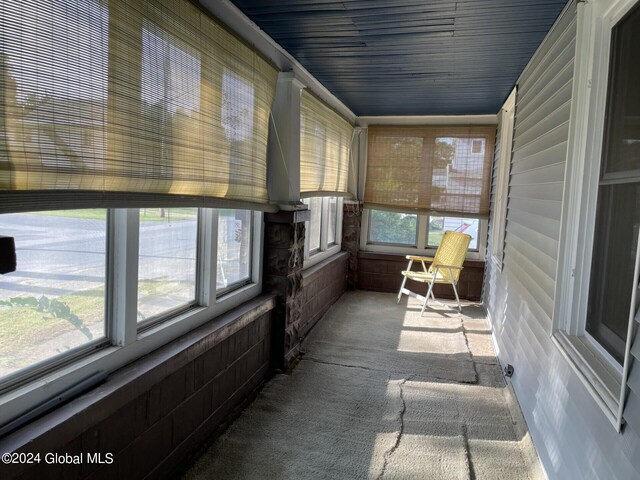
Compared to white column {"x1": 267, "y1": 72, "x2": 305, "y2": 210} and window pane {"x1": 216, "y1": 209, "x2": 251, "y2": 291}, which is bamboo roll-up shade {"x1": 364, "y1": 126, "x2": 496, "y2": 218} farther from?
window pane {"x1": 216, "y1": 209, "x2": 251, "y2": 291}

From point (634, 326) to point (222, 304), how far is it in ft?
6.58

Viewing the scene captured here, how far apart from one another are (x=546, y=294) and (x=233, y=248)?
1.80 meters

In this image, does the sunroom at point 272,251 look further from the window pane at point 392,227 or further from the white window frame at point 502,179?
the window pane at point 392,227

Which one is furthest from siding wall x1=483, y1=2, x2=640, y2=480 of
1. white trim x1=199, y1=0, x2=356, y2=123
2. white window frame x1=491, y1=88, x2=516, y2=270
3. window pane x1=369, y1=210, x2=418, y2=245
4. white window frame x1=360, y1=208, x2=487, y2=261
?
window pane x1=369, y1=210, x2=418, y2=245

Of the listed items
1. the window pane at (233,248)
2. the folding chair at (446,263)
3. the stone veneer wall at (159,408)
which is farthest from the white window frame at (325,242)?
the stone veneer wall at (159,408)

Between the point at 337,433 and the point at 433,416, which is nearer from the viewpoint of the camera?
the point at 337,433

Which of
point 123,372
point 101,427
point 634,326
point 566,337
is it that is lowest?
point 101,427

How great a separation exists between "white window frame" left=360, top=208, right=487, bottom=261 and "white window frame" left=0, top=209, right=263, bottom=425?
387 centimetres

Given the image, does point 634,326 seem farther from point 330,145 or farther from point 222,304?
point 330,145

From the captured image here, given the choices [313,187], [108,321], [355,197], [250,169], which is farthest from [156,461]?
[355,197]

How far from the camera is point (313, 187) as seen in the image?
13.0ft

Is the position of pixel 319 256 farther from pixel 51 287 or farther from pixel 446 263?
pixel 51 287

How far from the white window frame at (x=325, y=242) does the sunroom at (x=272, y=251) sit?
Answer: 0.24 metres

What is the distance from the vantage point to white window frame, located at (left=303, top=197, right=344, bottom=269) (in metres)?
4.52
